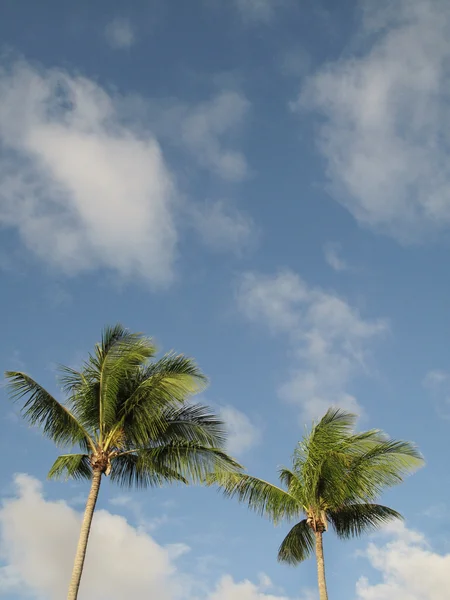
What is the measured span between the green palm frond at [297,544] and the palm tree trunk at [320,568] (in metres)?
1.77

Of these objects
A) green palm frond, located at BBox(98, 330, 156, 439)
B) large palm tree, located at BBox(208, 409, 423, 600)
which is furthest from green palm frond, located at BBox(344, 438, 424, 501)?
green palm frond, located at BBox(98, 330, 156, 439)

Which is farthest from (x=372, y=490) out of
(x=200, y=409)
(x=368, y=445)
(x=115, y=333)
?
(x=115, y=333)

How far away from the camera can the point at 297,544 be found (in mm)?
23547

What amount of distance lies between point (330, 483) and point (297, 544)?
396cm

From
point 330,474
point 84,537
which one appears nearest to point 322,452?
point 330,474

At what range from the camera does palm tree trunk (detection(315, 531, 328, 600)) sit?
67.1 feet

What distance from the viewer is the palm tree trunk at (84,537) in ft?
54.1

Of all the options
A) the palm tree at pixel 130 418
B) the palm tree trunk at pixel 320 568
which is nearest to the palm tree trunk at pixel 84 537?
the palm tree at pixel 130 418

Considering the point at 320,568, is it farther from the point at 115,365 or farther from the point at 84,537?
the point at 115,365

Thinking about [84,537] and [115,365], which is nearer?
[84,537]

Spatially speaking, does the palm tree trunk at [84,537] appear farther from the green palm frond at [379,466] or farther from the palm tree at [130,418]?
the green palm frond at [379,466]

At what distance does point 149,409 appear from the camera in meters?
19.0

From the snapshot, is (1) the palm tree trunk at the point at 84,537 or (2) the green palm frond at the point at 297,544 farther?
(2) the green palm frond at the point at 297,544

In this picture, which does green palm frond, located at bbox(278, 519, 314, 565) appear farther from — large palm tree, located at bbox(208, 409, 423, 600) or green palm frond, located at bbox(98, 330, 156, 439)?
green palm frond, located at bbox(98, 330, 156, 439)
